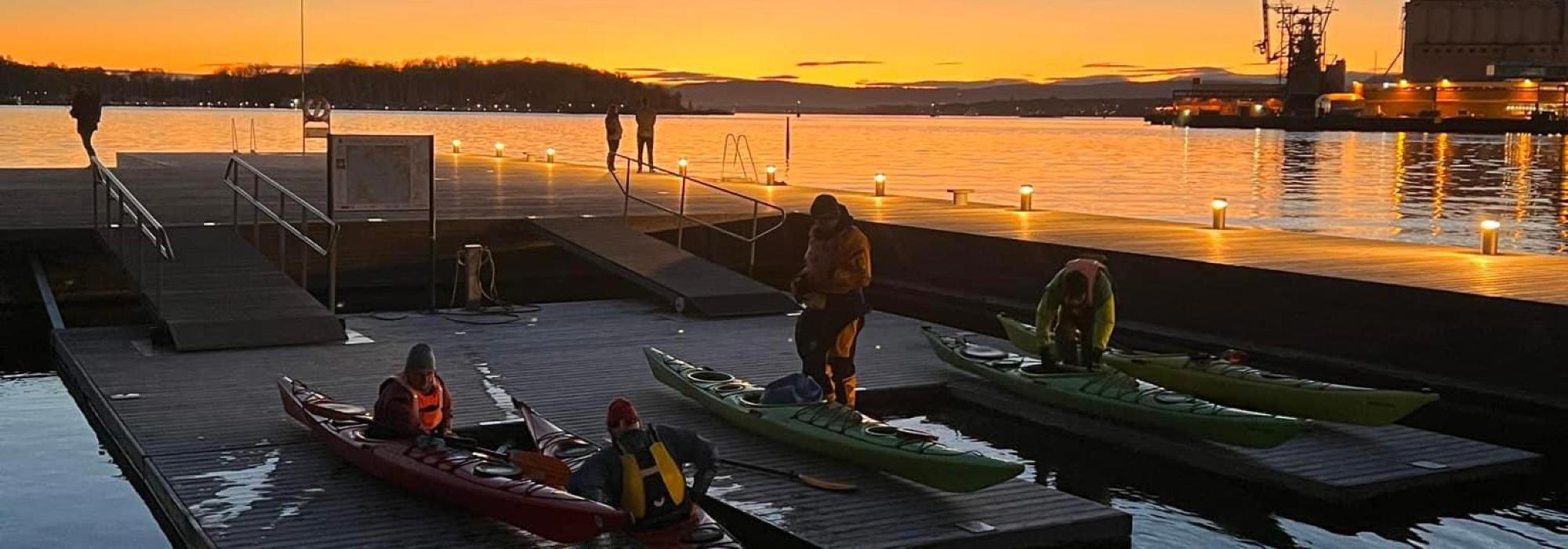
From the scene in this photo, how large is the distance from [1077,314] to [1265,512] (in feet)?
9.44

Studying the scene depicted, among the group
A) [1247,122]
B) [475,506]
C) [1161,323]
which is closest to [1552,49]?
[1247,122]

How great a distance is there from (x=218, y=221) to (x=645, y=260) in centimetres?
651

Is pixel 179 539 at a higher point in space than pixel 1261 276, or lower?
lower

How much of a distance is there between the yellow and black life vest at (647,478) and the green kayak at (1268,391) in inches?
267

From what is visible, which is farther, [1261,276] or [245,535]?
[1261,276]

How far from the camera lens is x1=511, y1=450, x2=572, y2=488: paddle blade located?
10531mm

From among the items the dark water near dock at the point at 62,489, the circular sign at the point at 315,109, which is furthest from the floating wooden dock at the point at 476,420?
the circular sign at the point at 315,109

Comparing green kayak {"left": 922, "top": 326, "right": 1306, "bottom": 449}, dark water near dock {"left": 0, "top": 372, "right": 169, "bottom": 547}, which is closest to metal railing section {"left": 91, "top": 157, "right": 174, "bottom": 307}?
dark water near dock {"left": 0, "top": 372, "right": 169, "bottom": 547}

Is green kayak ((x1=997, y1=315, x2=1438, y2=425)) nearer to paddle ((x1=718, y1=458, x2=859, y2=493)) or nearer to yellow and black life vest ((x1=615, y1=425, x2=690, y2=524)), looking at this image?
paddle ((x1=718, y1=458, x2=859, y2=493))

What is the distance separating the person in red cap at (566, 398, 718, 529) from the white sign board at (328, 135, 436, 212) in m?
10.2

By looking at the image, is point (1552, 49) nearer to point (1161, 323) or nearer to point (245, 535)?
point (1161, 323)

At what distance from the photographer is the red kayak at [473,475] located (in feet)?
31.4

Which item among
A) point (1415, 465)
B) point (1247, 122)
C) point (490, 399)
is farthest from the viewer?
point (1247, 122)

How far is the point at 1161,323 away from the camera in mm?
21203
